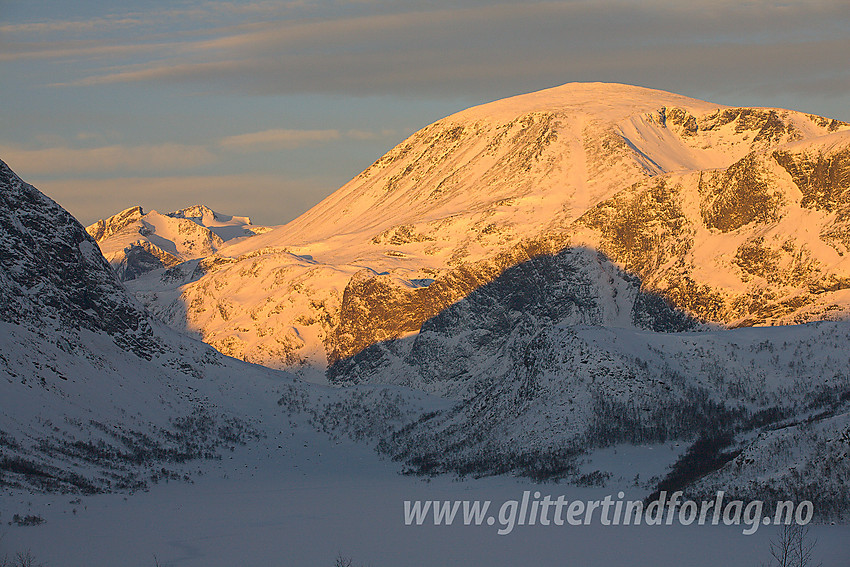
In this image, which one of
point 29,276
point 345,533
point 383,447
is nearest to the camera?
point 345,533

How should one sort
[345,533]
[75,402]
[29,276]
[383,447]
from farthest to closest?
1. [29,276]
2. [383,447]
3. [75,402]
4. [345,533]

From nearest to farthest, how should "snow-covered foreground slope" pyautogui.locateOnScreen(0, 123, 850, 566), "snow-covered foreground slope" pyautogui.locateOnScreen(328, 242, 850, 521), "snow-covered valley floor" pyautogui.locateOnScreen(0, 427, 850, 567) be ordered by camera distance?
"snow-covered valley floor" pyautogui.locateOnScreen(0, 427, 850, 567)
"snow-covered foreground slope" pyautogui.locateOnScreen(0, 123, 850, 566)
"snow-covered foreground slope" pyautogui.locateOnScreen(328, 242, 850, 521)

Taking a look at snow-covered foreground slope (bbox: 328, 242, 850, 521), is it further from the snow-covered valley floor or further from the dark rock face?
the dark rock face

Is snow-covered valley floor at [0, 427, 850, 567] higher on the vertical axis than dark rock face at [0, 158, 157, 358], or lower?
Answer: lower

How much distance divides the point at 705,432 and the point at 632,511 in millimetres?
46997

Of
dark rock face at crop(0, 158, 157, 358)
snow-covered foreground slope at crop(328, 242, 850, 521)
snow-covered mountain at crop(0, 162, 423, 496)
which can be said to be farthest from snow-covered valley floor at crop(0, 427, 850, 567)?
dark rock face at crop(0, 158, 157, 358)

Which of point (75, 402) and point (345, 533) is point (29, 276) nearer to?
point (75, 402)

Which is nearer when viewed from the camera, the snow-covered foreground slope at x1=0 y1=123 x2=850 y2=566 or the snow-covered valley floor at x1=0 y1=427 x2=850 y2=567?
the snow-covered valley floor at x1=0 y1=427 x2=850 y2=567

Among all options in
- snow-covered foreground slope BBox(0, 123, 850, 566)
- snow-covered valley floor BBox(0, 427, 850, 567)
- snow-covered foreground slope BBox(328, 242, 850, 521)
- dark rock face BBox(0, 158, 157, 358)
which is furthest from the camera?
dark rock face BBox(0, 158, 157, 358)

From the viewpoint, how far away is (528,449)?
149 m

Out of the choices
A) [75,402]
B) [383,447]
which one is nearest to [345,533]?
[75,402]

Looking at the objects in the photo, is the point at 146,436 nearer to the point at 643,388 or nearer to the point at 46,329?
the point at 46,329

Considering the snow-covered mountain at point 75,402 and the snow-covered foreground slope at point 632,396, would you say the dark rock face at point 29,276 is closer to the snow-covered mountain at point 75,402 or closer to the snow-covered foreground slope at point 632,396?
the snow-covered mountain at point 75,402

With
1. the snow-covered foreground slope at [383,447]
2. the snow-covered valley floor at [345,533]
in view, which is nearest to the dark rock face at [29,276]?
the snow-covered foreground slope at [383,447]
